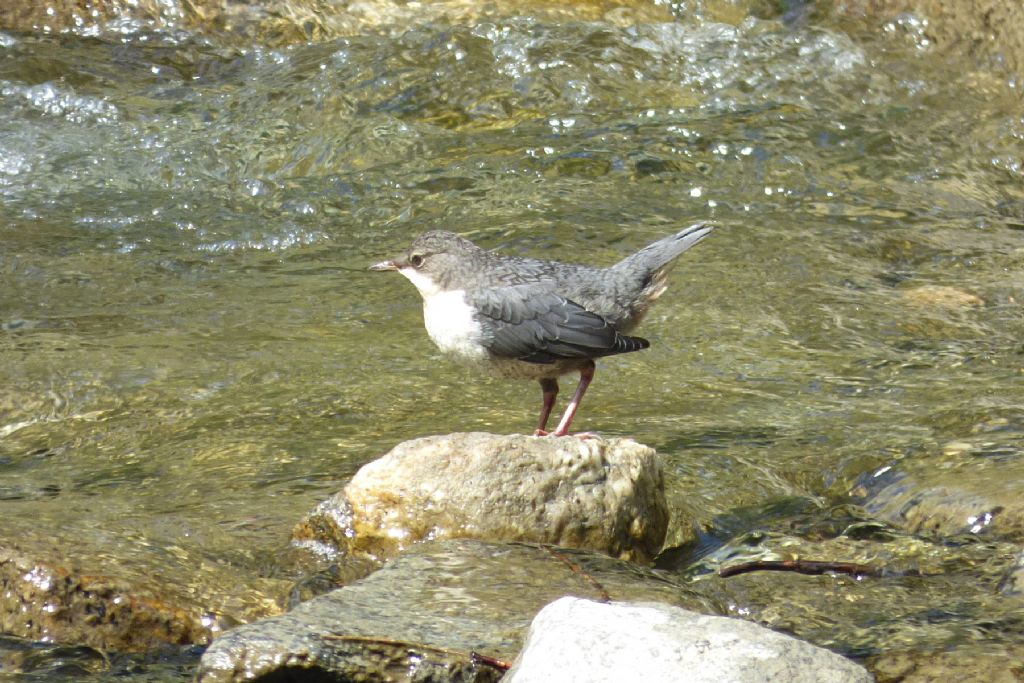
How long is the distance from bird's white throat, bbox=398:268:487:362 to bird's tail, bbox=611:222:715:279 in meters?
0.78

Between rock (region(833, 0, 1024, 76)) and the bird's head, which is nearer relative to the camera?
the bird's head

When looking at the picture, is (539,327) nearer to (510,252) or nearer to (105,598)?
(105,598)

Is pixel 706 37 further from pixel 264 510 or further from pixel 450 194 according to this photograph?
pixel 264 510

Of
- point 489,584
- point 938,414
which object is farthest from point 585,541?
point 938,414

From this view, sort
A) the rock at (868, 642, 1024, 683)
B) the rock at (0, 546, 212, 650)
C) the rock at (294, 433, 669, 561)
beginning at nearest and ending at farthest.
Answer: the rock at (868, 642, 1024, 683), the rock at (0, 546, 212, 650), the rock at (294, 433, 669, 561)

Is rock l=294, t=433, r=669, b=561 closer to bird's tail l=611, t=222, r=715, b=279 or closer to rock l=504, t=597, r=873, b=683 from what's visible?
rock l=504, t=597, r=873, b=683

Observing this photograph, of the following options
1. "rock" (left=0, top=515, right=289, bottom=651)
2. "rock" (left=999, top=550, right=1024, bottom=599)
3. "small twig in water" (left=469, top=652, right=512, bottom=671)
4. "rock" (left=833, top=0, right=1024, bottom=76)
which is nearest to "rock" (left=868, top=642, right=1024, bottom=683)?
"rock" (left=999, top=550, right=1024, bottom=599)

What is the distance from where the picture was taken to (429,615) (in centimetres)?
368

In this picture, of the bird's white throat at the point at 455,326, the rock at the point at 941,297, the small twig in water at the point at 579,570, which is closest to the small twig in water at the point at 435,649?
the small twig in water at the point at 579,570

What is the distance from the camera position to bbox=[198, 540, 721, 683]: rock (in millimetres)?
3377

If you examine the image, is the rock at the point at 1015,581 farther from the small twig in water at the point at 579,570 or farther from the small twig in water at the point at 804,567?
the small twig in water at the point at 579,570

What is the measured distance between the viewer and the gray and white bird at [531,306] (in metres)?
5.19

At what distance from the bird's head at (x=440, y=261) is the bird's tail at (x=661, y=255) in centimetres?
65

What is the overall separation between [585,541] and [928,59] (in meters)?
6.92
